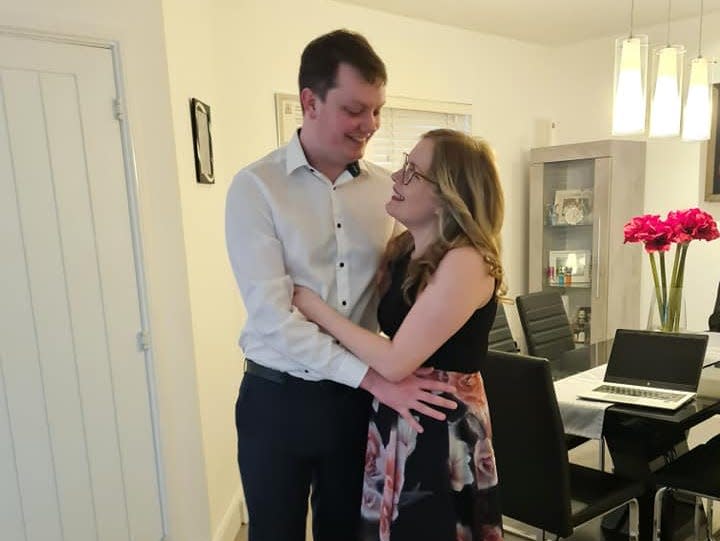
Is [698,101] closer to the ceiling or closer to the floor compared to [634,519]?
closer to the ceiling

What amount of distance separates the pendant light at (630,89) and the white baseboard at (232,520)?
7.45 feet

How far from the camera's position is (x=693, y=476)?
192 cm

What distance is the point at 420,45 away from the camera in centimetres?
361

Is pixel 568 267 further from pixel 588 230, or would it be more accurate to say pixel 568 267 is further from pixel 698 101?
pixel 698 101

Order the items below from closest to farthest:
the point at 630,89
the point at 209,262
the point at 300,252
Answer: the point at 300,252
the point at 630,89
the point at 209,262

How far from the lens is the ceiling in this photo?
3.28m

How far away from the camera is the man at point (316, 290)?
119 cm

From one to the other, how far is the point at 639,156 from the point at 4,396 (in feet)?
12.4

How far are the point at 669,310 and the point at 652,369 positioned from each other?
1.35 feet

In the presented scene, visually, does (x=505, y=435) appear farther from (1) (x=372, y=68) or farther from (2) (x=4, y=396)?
(2) (x=4, y=396)

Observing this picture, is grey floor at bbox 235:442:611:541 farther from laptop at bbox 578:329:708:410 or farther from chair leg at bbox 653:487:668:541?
laptop at bbox 578:329:708:410

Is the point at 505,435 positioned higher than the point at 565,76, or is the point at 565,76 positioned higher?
the point at 565,76

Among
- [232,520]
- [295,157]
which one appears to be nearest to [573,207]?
[232,520]

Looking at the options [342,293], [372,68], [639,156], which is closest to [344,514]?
[342,293]
